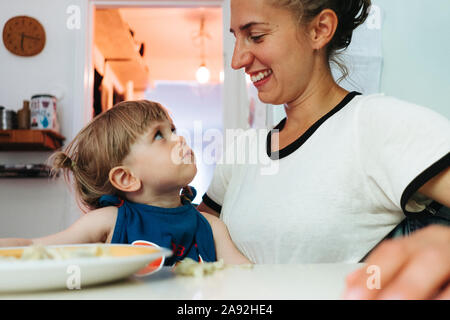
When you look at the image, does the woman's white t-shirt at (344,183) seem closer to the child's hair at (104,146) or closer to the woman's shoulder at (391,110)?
the woman's shoulder at (391,110)

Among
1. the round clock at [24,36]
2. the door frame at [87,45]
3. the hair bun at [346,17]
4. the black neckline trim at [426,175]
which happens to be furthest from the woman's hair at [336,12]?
the round clock at [24,36]

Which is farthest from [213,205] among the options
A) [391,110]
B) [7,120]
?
[7,120]

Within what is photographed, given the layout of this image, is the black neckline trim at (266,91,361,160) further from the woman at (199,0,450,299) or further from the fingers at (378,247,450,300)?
the fingers at (378,247,450,300)

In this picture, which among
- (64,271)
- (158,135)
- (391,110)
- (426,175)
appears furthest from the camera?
(158,135)

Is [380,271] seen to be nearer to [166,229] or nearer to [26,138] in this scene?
[166,229]

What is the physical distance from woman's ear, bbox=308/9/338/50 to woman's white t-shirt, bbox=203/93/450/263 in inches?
7.0

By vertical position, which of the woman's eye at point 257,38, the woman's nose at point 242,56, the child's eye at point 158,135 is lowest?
the child's eye at point 158,135

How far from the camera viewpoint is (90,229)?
1.00m

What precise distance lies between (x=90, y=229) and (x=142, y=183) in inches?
8.8

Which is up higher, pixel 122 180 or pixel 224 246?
pixel 122 180

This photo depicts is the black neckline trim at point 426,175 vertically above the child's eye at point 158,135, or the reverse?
the child's eye at point 158,135

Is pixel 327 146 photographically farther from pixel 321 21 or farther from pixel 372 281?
pixel 372 281

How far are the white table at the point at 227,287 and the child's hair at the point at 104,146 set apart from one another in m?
0.60

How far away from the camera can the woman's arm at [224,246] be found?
3.48 feet
